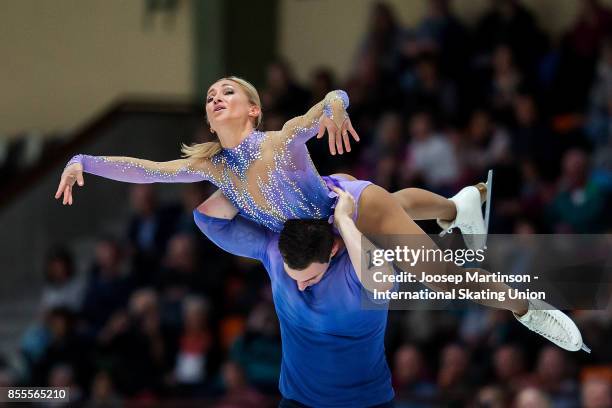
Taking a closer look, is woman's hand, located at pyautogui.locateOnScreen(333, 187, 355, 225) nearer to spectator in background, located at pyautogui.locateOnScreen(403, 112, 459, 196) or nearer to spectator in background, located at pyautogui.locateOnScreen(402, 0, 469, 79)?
spectator in background, located at pyautogui.locateOnScreen(403, 112, 459, 196)

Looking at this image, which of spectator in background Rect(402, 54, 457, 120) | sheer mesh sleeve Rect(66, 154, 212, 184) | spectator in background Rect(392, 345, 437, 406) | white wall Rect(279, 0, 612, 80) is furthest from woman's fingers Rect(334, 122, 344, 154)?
white wall Rect(279, 0, 612, 80)

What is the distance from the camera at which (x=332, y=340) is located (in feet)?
15.3

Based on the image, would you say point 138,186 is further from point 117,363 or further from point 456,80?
point 456,80

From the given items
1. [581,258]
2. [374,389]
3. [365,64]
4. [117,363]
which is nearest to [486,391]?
[581,258]

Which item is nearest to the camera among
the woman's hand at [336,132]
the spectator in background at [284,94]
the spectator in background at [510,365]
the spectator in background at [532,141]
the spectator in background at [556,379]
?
the woman's hand at [336,132]

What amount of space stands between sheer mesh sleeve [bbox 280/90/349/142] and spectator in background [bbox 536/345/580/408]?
247 cm

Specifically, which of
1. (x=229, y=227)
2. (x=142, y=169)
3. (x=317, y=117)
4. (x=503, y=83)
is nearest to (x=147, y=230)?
(x=503, y=83)

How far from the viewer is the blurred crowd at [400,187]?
701 centimetres

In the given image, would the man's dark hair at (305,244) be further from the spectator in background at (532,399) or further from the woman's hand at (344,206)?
the spectator in background at (532,399)

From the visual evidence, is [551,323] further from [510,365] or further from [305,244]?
[510,365]

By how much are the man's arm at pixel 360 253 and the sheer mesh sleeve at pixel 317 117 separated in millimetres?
304

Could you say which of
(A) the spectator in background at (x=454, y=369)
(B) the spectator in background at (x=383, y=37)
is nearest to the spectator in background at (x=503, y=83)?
(B) the spectator in background at (x=383, y=37)

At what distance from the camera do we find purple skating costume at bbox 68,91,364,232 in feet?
15.5

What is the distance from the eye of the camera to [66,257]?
9.04m
